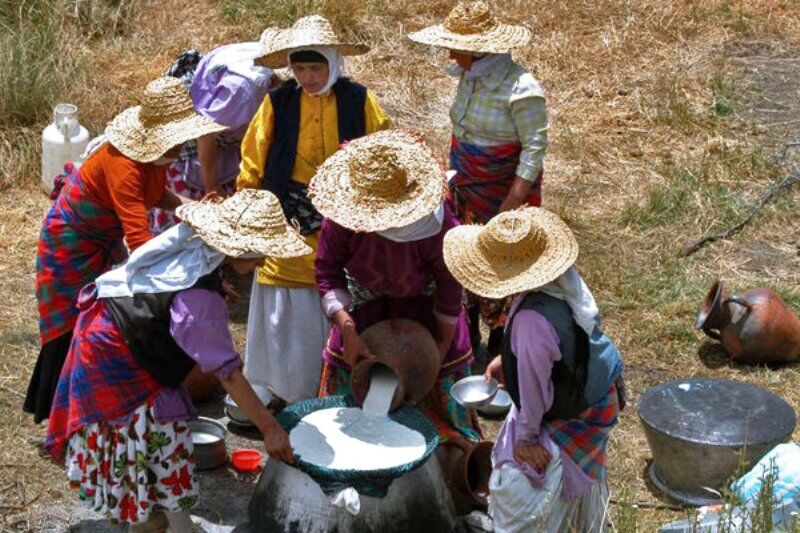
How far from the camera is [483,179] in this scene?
232 inches

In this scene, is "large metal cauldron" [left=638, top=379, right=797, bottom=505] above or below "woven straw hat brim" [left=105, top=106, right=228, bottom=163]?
below

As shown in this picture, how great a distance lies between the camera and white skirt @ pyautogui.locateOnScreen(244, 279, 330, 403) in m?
5.28

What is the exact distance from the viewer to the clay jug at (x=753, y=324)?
6.04 metres

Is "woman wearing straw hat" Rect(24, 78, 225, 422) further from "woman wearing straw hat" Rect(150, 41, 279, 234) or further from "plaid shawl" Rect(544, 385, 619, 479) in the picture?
"plaid shawl" Rect(544, 385, 619, 479)

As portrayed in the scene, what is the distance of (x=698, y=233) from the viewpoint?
293 inches

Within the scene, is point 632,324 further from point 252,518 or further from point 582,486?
point 252,518

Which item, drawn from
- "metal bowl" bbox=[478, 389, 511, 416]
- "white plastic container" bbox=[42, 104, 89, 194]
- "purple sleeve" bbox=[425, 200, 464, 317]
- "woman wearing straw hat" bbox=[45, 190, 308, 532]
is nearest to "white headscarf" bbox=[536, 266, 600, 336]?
"purple sleeve" bbox=[425, 200, 464, 317]

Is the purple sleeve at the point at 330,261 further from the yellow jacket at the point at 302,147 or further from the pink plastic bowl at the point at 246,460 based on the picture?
the pink plastic bowl at the point at 246,460

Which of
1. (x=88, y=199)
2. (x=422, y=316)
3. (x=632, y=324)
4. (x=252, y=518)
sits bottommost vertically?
(x=632, y=324)

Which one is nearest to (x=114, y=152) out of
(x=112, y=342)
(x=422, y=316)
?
(x=112, y=342)

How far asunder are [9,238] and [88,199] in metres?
2.84

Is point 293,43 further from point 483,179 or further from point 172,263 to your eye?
point 172,263

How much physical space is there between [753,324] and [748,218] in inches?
64.8

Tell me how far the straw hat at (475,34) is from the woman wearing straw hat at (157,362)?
188cm
